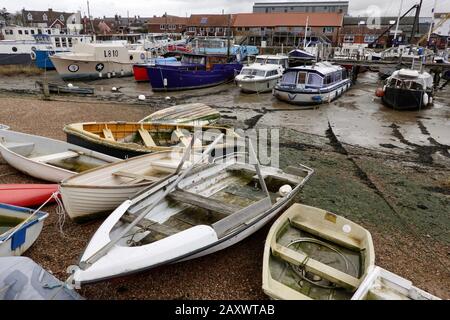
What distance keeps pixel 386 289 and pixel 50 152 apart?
853 centimetres

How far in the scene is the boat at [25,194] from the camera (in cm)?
639

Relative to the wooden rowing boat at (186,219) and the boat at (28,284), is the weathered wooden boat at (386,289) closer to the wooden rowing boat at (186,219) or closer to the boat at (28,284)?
the wooden rowing boat at (186,219)

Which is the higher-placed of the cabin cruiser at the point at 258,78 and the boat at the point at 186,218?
the cabin cruiser at the point at 258,78

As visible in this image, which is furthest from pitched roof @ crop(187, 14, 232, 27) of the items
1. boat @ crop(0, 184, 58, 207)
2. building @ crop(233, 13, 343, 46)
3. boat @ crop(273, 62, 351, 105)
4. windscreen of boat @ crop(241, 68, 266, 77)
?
boat @ crop(0, 184, 58, 207)

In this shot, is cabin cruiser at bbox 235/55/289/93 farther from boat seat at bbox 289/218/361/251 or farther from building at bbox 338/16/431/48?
building at bbox 338/16/431/48

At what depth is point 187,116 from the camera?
1171 centimetres

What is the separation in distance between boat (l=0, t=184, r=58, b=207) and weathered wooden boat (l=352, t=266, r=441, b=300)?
6319 mm

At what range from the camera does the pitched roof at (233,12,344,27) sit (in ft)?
177

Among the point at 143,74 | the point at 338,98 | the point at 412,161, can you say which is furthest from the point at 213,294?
the point at 143,74

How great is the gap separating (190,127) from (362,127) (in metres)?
9.65

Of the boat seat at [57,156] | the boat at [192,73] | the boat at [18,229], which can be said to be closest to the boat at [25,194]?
the boat at [18,229]

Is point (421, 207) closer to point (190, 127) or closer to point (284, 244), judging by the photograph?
point (284, 244)

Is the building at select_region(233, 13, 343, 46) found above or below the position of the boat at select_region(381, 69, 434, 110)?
above

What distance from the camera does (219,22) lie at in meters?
61.9
